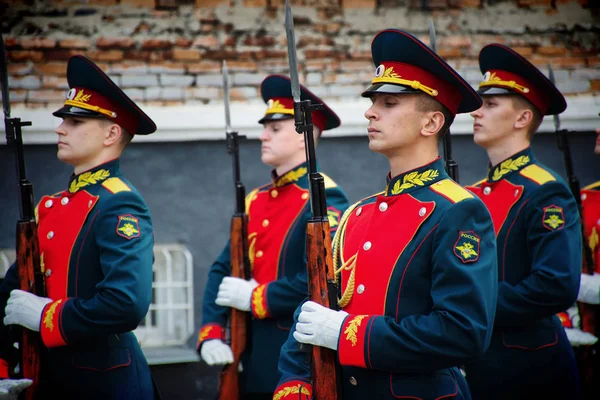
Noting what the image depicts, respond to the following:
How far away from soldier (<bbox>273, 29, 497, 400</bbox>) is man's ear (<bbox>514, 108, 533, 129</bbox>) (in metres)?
1.11

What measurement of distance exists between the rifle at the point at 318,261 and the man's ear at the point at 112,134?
4.18 feet

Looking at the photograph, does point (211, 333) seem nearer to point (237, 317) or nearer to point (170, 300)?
point (237, 317)

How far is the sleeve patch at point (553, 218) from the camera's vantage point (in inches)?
137

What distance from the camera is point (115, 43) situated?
611cm

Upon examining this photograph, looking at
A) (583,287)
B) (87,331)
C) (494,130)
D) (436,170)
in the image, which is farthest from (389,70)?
(583,287)

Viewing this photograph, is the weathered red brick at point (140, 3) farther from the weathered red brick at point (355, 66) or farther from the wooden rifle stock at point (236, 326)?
the wooden rifle stock at point (236, 326)

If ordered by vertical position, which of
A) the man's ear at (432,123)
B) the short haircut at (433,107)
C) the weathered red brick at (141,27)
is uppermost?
the weathered red brick at (141,27)

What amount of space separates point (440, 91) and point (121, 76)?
153 inches

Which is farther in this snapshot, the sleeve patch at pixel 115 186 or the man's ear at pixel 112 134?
the man's ear at pixel 112 134

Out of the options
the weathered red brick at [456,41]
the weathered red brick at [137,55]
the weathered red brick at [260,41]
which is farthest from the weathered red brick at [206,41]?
the weathered red brick at [456,41]

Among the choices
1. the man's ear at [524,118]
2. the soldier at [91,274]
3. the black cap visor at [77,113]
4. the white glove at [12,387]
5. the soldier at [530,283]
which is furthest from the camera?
the man's ear at [524,118]

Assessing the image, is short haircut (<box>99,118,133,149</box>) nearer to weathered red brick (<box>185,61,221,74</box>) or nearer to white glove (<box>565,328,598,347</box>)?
weathered red brick (<box>185,61,221,74</box>)

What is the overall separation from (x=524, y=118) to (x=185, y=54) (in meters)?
3.13

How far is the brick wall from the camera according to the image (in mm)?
6008
